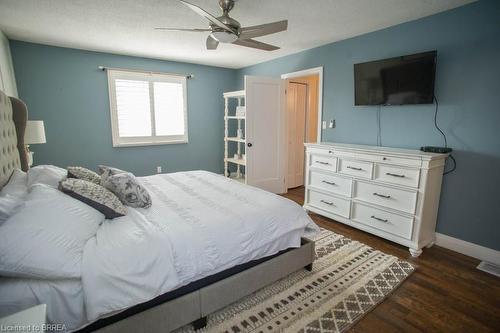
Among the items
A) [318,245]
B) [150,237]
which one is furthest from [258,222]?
[318,245]

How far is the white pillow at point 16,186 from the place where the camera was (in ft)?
5.23

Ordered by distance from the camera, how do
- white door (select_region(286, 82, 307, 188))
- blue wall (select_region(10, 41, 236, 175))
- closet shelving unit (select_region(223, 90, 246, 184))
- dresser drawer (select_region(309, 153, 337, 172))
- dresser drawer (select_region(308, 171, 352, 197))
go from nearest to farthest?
dresser drawer (select_region(308, 171, 352, 197))
dresser drawer (select_region(309, 153, 337, 172))
blue wall (select_region(10, 41, 236, 175))
closet shelving unit (select_region(223, 90, 246, 184))
white door (select_region(286, 82, 307, 188))

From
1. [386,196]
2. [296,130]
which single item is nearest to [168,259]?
[386,196]

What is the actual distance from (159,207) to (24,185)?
0.96m

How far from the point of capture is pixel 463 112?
2.58 metres

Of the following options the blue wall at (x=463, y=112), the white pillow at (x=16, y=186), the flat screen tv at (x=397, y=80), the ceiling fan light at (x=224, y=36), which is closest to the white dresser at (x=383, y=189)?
the blue wall at (x=463, y=112)

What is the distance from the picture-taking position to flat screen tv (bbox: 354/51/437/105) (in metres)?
2.68

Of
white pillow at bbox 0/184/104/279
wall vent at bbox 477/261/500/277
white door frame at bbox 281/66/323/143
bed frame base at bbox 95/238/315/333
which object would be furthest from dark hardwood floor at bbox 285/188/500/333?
white door frame at bbox 281/66/323/143

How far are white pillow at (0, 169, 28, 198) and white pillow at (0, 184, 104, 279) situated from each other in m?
0.22

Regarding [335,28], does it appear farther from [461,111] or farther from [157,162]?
[157,162]

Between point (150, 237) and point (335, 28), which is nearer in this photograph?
point (150, 237)

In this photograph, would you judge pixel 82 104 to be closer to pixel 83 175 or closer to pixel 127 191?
pixel 83 175

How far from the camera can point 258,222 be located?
187 cm

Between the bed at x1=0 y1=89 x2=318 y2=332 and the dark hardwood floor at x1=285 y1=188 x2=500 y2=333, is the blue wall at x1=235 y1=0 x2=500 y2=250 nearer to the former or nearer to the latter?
the dark hardwood floor at x1=285 y1=188 x2=500 y2=333
